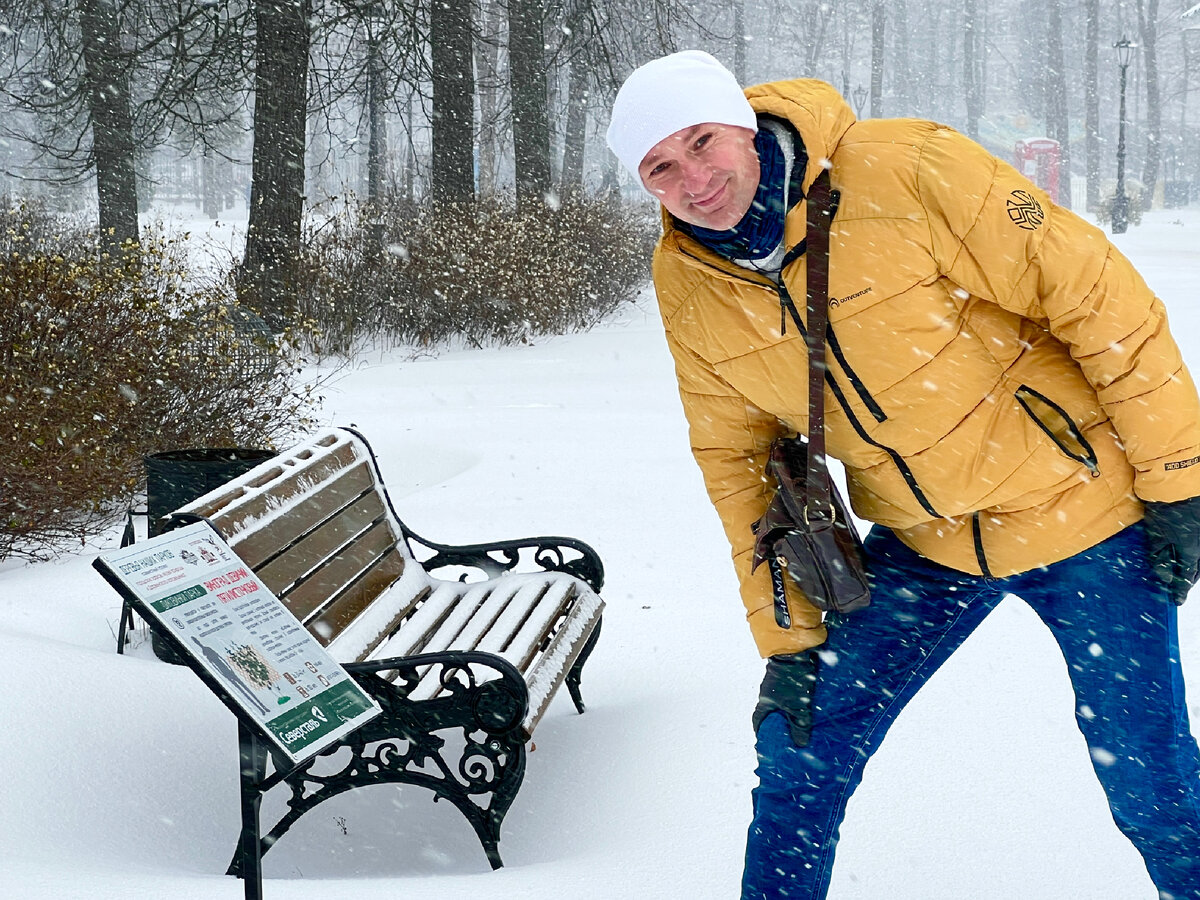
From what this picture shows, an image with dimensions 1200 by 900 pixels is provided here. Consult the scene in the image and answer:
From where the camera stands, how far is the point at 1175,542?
1899mm

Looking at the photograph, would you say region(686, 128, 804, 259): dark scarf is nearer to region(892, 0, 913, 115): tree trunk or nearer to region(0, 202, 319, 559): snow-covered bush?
region(0, 202, 319, 559): snow-covered bush

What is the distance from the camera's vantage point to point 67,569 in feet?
15.9

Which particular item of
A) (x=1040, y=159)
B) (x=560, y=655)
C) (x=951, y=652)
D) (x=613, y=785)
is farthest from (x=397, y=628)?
(x=1040, y=159)

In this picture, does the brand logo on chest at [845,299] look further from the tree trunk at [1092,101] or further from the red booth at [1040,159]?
the tree trunk at [1092,101]

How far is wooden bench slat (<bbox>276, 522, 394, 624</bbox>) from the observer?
3.25m

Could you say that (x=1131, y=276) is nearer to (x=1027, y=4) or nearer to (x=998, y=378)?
(x=998, y=378)

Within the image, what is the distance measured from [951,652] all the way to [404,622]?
1.86 metres

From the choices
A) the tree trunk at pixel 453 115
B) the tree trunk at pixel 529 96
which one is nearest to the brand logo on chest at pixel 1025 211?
the tree trunk at pixel 453 115

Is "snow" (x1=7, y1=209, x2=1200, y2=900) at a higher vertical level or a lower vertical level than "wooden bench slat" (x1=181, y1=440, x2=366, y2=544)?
lower

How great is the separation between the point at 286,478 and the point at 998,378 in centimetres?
210

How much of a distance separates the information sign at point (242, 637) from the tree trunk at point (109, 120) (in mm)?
12564

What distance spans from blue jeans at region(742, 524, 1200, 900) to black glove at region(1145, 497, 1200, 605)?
27 mm

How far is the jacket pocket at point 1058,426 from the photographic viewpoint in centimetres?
196

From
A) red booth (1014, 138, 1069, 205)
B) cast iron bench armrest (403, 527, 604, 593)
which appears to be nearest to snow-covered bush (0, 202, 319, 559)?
cast iron bench armrest (403, 527, 604, 593)
